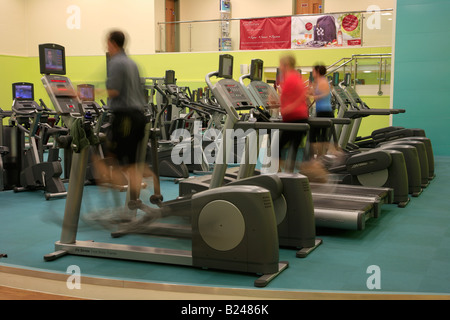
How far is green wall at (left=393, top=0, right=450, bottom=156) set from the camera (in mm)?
10367

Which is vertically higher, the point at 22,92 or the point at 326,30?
the point at 326,30

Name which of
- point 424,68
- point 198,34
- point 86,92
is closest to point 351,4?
point 198,34

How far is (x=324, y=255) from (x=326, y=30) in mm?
10321

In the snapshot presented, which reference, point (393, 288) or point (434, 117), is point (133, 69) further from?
point (434, 117)

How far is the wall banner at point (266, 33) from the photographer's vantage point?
13922 millimetres

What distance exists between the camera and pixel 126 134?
12.8ft

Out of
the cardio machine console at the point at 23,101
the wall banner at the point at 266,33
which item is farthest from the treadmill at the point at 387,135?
the wall banner at the point at 266,33

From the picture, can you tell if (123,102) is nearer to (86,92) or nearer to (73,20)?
(86,92)

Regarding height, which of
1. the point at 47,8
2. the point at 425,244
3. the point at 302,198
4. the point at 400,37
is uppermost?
the point at 47,8

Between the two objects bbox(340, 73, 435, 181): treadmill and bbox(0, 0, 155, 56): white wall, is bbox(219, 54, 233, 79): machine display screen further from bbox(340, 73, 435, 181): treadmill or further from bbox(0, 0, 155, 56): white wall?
bbox(0, 0, 155, 56): white wall

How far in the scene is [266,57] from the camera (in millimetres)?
14109

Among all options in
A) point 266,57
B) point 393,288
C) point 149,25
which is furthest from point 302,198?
point 149,25

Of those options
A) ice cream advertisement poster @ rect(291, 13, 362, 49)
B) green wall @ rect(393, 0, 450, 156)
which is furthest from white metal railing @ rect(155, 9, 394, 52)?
green wall @ rect(393, 0, 450, 156)
